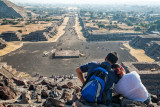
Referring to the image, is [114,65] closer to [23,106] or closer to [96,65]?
[96,65]

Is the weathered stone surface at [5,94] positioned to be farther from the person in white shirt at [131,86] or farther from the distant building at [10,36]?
Answer: the distant building at [10,36]

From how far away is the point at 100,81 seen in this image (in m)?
5.18

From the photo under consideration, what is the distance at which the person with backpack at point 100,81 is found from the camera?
17.1ft

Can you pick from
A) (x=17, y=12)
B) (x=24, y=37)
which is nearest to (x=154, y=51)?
(x=24, y=37)

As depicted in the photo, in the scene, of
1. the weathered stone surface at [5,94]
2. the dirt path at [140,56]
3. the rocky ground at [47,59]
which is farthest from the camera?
the dirt path at [140,56]

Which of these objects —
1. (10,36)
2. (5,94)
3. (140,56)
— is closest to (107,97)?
(5,94)

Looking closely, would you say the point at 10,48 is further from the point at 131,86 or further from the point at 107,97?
the point at 131,86

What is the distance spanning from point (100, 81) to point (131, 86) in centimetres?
149

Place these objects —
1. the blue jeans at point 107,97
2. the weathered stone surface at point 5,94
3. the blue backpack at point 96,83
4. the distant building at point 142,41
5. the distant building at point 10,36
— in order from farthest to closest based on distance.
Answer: the distant building at point 10,36
the distant building at point 142,41
the weathered stone surface at point 5,94
the blue jeans at point 107,97
the blue backpack at point 96,83

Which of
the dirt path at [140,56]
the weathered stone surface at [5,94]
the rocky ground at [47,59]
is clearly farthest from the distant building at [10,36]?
the weathered stone surface at [5,94]

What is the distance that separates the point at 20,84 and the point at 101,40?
1612 inches

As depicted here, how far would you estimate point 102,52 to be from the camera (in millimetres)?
37094

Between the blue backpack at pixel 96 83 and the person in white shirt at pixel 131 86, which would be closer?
the blue backpack at pixel 96 83

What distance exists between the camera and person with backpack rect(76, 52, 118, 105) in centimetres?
521
